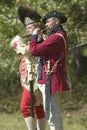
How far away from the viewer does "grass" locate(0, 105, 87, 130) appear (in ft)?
25.5

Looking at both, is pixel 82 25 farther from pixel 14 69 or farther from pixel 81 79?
pixel 81 79

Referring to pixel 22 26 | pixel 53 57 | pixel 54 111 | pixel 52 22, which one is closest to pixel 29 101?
pixel 54 111

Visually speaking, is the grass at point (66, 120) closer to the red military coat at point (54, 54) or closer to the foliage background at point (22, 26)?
the foliage background at point (22, 26)

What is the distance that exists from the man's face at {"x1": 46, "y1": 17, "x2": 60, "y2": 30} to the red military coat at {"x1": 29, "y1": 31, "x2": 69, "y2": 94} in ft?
0.37

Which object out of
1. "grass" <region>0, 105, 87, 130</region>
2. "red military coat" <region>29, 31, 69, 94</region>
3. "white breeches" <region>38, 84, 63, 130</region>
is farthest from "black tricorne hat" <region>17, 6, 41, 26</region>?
"grass" <region>0, 105, 87, 130</region>

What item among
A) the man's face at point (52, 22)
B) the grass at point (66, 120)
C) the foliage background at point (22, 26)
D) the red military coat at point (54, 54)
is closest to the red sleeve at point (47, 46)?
the red military coat at point (54, 54)

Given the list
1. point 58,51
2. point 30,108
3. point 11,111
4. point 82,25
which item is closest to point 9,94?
point 11,111

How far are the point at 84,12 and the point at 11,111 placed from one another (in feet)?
8.13

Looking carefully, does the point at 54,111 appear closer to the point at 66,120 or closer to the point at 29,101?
the point at 29,101

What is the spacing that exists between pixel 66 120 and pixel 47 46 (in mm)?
3572

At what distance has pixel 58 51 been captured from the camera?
5.29 metres

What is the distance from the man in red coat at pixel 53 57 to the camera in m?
5.20

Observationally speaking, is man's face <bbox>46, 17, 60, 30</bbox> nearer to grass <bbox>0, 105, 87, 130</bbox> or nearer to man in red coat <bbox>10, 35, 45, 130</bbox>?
man in red coat <bbox>10, 35, 45, 130</bbox>

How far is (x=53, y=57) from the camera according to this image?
534cm
